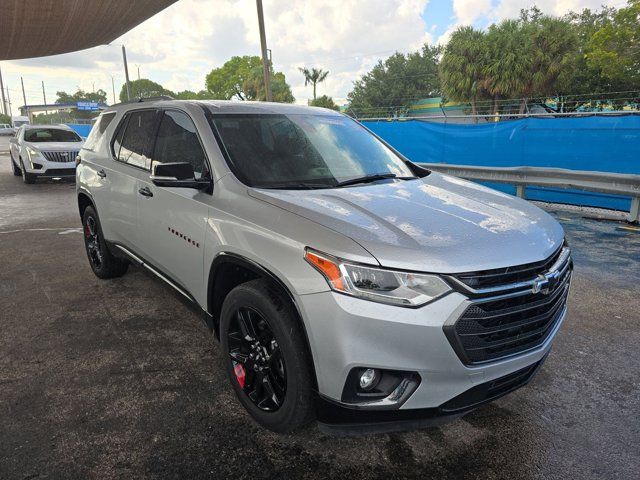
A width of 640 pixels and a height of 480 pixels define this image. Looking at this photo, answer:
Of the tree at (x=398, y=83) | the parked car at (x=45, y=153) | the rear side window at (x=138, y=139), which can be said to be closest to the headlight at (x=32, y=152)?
the parked car at (x=45, y=153)

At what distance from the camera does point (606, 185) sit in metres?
7.55

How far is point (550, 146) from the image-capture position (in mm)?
9211

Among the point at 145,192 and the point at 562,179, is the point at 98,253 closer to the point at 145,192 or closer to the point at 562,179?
the point at 145,192

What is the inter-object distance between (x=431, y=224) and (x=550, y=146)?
325 inches

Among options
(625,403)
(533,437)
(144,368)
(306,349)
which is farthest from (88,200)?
(625,403)

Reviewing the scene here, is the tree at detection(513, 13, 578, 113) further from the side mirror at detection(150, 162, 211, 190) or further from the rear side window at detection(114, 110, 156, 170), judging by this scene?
the side mirror at detection(150, 162, 211, 190)

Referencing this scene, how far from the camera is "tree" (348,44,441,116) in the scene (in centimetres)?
5419

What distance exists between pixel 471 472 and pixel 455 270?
108 cm

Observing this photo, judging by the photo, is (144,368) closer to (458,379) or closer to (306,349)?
(306,349)

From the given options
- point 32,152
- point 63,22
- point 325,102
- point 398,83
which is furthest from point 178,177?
point 325,102

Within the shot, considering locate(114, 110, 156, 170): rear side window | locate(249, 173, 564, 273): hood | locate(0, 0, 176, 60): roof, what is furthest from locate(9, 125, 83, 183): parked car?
locate(249, 173, 564, 273): hood

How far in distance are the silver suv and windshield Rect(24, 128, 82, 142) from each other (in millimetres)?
12811

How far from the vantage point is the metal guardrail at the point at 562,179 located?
726 centimetres

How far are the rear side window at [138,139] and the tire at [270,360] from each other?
1769mm
